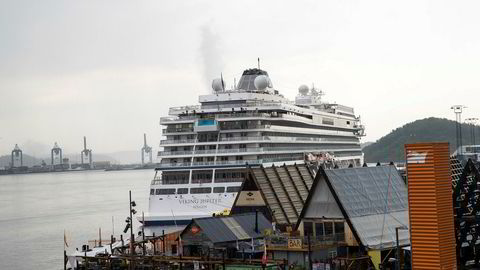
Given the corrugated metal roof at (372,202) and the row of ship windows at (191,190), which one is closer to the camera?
the corrugated metal roof at (372,202)

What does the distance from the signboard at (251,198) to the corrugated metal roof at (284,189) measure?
20.6 inches

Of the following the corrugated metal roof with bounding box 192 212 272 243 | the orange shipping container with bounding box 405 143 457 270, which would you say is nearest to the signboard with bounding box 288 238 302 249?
the corrugated metal roof with bounding box 192 212 272 243

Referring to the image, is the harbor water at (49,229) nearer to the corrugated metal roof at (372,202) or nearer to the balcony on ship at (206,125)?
the balcony on ship at (206,125)

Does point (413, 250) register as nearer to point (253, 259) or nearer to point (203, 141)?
point (253, 259)

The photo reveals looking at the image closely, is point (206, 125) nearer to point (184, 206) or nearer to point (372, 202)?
point (184, 206)

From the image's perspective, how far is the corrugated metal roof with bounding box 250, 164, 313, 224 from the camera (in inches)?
2181

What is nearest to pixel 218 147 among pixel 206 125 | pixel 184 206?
pixel 206 125

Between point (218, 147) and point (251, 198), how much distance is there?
27991mm

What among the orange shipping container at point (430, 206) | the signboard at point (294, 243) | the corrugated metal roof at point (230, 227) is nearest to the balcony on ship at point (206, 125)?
the corrugated metal roof at point (230, 227)

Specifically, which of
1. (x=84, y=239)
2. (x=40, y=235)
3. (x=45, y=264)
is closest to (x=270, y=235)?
(x=45, y=264)

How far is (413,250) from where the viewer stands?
33406 millimetres

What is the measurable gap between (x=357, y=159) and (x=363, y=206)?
80.4m

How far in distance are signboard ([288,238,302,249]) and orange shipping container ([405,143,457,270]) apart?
9049 millimetres

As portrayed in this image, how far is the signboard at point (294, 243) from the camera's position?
4138 cm
